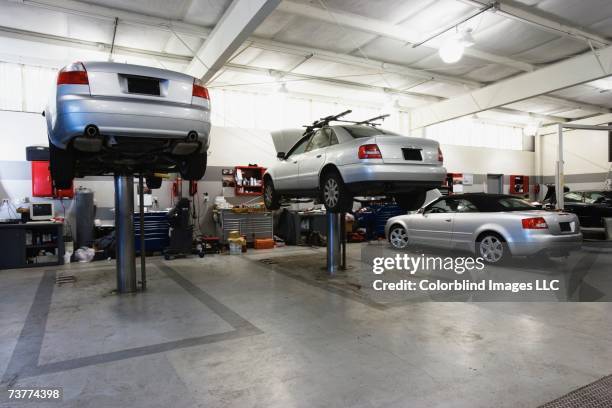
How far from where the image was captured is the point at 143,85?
3336 millimetres

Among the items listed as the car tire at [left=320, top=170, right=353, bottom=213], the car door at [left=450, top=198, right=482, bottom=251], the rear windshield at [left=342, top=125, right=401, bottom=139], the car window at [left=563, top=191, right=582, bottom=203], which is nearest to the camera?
the car tire at [left=320, top=170, right=353, bottom=213]

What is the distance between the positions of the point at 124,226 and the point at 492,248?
5.34m

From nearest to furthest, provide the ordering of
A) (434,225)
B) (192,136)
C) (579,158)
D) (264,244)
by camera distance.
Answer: (192,136) → (434,225) → (264,244) → (579,158)

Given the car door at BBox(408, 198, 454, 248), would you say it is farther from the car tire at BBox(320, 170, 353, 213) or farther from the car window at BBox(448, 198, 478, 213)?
the car tire at BBox(320, 170, 353, 213)

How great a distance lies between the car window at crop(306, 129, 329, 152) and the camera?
5.32 meters

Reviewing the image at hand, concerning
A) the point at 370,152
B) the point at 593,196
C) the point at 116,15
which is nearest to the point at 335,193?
the point at 370,152

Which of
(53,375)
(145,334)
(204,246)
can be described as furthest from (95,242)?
(53,375)

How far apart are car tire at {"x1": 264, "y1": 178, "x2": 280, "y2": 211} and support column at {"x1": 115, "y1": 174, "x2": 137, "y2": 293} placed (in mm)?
2528

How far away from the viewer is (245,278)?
5.56 metres

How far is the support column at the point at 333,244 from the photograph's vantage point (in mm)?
5703

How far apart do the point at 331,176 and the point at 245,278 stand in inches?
79.3

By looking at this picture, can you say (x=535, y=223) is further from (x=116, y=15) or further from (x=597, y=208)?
(x=116, y=15)

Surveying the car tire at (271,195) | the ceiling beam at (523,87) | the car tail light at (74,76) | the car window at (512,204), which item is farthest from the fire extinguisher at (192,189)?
the ceiling beam at (523,87)

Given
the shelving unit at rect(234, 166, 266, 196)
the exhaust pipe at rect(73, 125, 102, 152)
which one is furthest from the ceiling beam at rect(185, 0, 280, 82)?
the exhaust pipe at rect(73, 125, 102, 152)
